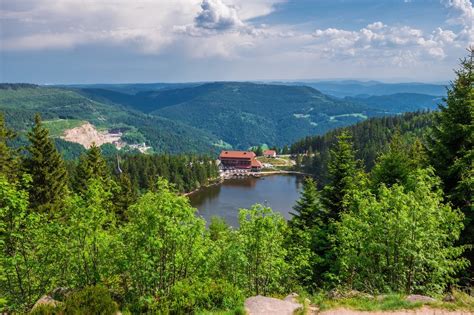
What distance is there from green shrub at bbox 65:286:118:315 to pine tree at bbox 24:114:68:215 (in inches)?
1094

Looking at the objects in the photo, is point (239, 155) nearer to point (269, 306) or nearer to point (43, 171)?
point (43, 171)

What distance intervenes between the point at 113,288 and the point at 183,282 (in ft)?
10.6

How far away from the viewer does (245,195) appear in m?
127

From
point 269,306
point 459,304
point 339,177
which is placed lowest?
point 269,306

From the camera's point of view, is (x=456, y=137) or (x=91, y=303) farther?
(x=456, y=137)

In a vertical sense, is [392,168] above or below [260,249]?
above

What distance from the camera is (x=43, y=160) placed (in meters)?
38.0

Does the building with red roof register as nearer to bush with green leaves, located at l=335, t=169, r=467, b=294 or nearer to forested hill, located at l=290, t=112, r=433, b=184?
forested hill, located at l=290, t=112, r=433, b=184

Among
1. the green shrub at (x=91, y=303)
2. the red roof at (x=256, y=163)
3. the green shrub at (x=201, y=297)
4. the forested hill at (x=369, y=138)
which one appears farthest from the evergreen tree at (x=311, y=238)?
the red roof at (x=256, y=163)

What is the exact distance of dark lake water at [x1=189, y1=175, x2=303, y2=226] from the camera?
332 ft

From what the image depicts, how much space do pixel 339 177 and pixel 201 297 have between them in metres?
18.4

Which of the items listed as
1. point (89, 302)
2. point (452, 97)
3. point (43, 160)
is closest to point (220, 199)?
point (43, 160)

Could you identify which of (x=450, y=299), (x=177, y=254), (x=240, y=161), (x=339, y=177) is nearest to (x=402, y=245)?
(x=450, y=299)

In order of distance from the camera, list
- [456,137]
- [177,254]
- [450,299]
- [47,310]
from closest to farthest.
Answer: [47,310] < [450,299] < [177,254] < [456,137]
